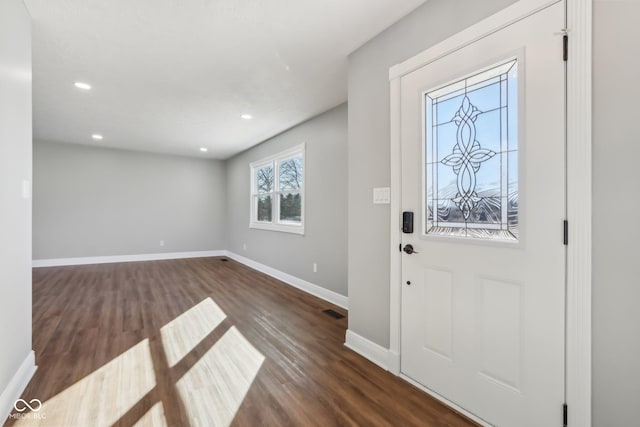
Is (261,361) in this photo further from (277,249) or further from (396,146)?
(277,249)

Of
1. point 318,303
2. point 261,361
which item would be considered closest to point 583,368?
point 261,361

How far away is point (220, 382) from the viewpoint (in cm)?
201

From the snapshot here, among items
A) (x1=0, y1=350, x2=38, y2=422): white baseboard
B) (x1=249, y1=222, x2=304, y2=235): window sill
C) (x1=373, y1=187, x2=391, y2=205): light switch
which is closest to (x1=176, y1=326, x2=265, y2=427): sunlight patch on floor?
(x1=0, y1=350, x2=38, y2=422): white baseboard

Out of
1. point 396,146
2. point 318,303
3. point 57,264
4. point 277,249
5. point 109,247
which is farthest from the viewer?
point 109,247

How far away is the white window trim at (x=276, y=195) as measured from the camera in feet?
14.9

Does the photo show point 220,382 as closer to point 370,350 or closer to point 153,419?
point 153,419

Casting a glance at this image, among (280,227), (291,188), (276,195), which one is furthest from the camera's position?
(276,195)

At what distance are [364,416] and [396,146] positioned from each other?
1.75 meters

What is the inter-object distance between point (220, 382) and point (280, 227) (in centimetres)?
330

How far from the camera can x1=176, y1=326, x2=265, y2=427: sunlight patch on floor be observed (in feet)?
5.57

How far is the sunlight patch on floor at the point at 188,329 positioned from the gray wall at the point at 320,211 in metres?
1.41

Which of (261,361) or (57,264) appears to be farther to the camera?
(57,264)

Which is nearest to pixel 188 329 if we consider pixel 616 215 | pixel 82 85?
pixel 82 85

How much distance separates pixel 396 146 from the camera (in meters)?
2.14
